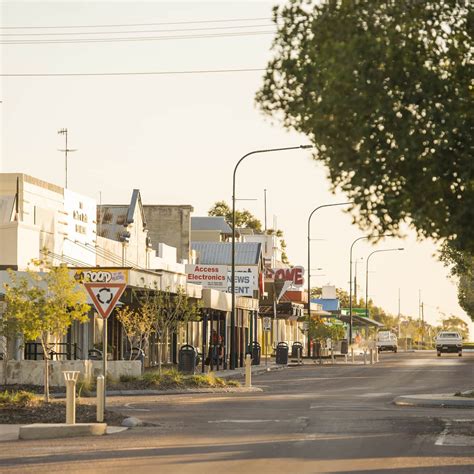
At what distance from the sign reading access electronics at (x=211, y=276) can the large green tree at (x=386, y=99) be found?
6560 cm

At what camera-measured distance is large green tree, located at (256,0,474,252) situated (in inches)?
680

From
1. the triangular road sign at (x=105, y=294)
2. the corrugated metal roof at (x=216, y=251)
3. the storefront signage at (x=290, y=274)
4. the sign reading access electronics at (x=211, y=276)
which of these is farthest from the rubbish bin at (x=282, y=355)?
the triangular road sign at (x=105, y=294)

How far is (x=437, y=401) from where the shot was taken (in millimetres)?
33625

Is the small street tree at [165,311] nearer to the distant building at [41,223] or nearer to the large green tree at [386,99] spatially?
the distant building at [41,223]

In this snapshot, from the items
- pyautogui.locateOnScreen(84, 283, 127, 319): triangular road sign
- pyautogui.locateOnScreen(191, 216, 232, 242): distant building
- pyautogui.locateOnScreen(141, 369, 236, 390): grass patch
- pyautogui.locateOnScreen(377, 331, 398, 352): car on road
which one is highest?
pyautogui.locateOnScreen(191, 216, 232, 242): distant building

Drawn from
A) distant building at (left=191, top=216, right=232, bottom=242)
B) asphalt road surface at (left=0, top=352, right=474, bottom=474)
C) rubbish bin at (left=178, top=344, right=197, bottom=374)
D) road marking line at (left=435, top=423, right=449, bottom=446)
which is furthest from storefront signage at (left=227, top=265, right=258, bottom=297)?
road marking line at (left=435, top=423, right=449, bottom=446)

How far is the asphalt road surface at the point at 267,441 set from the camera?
17891 millimetres

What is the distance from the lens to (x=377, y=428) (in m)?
24.9

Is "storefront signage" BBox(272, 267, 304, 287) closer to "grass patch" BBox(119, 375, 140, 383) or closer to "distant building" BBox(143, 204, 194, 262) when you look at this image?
"distant building" BBox(143, 204, 194, 262)

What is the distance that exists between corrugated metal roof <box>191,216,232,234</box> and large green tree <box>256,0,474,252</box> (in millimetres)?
102124

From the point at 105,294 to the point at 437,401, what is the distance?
35.7ft

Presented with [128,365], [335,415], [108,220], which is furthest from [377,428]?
[108,220]

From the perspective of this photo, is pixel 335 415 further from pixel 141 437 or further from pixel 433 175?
pixel 433 175

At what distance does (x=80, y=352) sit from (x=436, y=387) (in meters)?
16.3
